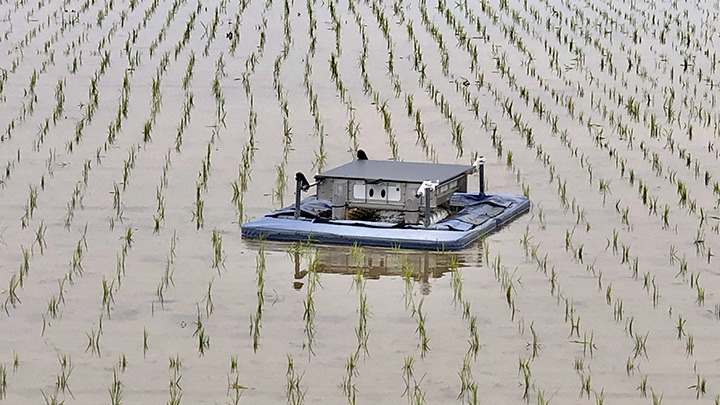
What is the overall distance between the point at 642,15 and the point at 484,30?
7.99 feet

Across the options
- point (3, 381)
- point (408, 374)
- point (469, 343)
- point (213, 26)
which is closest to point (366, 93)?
point (213, 26)

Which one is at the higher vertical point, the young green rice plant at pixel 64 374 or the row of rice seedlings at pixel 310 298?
the row of rice seedlings at pixel 310 298

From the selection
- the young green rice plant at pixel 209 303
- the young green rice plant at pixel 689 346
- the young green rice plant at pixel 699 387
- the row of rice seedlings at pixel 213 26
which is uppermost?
the row of rice seedlings at pixel 213 26

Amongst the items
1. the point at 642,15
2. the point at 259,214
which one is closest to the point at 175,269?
the point at 259,214

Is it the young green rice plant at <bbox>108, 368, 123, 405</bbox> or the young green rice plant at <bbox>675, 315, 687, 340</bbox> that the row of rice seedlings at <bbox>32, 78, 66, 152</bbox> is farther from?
the young green rice plant at <bbox>675, 315, 687, 340</bbox>

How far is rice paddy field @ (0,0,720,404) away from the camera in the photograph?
473 cm

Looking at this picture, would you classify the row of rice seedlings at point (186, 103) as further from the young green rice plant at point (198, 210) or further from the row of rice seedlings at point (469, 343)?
the row of rice seedlings at point (469, 343)

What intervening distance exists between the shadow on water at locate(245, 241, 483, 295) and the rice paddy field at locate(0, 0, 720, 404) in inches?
0.7

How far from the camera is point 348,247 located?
255 inches

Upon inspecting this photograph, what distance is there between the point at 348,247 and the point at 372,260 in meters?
0.27

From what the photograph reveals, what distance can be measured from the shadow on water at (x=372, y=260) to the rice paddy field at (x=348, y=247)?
17 millimetres

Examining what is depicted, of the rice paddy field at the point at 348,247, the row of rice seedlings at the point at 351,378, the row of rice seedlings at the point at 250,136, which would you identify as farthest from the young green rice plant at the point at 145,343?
the row of rice seedlings at the point at 250,136

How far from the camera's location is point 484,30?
13984mm

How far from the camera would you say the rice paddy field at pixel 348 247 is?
4.73 metres
